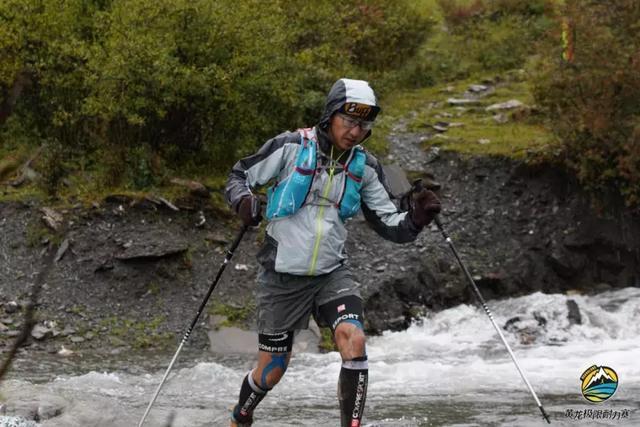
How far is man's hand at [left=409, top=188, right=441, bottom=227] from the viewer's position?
5617mm

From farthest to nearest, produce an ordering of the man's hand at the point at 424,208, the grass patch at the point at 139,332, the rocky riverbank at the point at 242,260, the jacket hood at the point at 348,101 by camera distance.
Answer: the rocky riverbank at the point at 242,260 < the grass patch at the point at 139,332 < the man's hand at the point at 424,208 < the jacket hood at the point at 348,101

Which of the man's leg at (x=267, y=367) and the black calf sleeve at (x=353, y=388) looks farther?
the man's leg at (x=267, y=367)

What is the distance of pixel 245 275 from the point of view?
40.7 ft

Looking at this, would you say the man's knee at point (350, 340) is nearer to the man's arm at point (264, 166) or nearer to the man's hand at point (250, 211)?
the man's hand at point (250, 211)

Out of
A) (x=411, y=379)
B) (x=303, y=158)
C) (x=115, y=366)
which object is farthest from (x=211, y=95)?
(x=303, y=158)

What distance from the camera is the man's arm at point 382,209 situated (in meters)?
5.77

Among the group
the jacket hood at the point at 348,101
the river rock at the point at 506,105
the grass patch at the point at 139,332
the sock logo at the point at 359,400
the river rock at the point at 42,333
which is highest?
the jacket hood at the point at 348,101

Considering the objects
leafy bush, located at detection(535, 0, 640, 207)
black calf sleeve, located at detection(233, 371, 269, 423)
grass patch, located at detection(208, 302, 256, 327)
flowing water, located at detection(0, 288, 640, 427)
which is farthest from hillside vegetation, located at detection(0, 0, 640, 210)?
black calf sleeve, located at detection(233, 371, 269, 423)

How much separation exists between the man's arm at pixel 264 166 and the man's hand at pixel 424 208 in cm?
82

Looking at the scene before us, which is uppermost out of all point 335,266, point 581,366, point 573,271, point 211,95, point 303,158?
point 303,158

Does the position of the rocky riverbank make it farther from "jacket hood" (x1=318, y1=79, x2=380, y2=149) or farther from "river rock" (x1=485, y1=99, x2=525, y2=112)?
"jacket hood" (x1=318, y1=79, x2=380, y2=149)

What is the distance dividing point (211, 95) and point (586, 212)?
18.8 feet

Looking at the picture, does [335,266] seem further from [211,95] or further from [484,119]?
[484,119]

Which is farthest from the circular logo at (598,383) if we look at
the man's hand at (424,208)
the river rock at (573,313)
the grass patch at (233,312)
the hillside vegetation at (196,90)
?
the hillside vegetation at (196,90)
